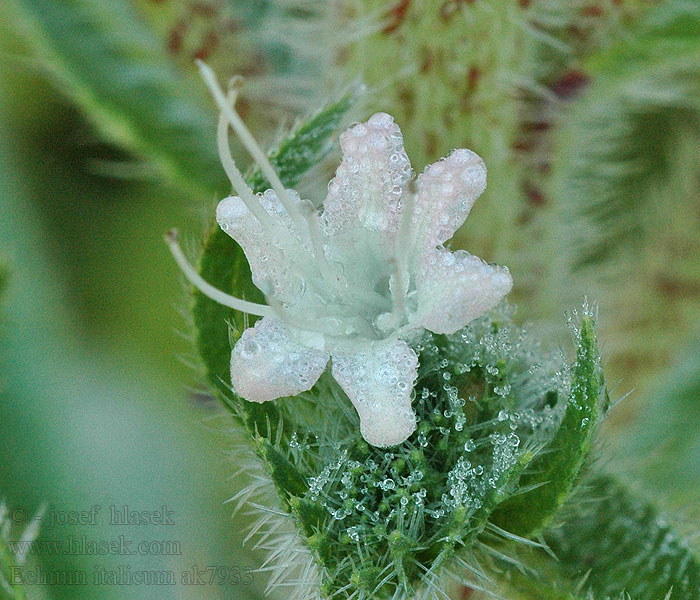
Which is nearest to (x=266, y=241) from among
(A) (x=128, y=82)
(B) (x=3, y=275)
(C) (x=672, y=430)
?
(B) (x=3, y=275)

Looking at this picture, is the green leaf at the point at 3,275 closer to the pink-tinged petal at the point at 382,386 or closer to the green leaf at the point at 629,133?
the pink-tinged petal at the point at 382,386

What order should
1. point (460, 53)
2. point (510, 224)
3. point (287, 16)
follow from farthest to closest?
point (287, 16) < point (510, 224) < point (460, 53)

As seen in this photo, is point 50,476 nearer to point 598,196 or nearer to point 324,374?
point 324,374

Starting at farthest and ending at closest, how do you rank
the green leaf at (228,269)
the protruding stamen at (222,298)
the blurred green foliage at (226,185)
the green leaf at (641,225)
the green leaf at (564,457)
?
the green leaf at (641,225), the blurred green foliage at (226,185), the green leaf at (228,269), the protruding stamen at (222,298), the green leaf at (564,457)

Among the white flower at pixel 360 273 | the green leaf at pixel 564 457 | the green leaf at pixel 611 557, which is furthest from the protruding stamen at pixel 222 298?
the green leaf at pixel 611 557

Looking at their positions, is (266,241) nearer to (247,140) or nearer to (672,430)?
(247,140)

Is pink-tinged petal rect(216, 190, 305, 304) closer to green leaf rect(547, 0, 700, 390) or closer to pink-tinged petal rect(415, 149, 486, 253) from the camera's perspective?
pink-tinged petal rect(415, 149, 486, 253)

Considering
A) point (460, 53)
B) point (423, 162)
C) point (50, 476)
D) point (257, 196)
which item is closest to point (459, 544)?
point (257, 196)
